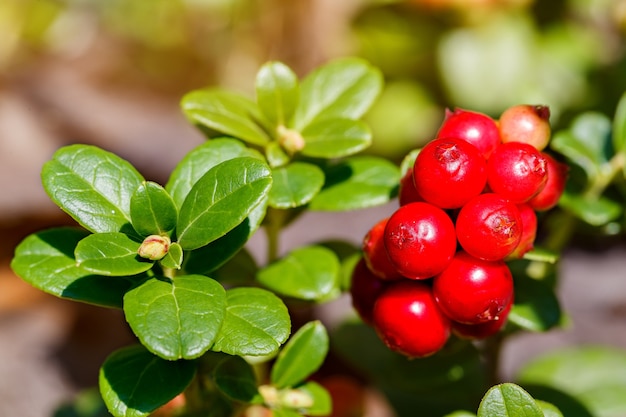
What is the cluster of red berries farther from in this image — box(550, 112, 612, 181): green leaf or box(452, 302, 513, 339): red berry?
box(550, 112, 612, 181): green leaf

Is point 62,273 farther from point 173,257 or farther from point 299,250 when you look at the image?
point 299,250

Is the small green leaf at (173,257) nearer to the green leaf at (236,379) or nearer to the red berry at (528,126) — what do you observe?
the green leaf at (236,379)

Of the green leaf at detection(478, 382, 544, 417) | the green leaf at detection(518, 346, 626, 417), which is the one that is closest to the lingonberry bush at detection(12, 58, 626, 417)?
the green leaf at detection(478, 382, 544, 417)

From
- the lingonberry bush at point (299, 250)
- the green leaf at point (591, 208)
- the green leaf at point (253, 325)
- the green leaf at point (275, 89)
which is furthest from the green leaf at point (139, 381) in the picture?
the green leaf at point (591, 208)

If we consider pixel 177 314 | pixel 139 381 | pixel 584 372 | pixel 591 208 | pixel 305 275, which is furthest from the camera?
pixel 584 372

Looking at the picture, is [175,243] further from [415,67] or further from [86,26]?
[86,26]

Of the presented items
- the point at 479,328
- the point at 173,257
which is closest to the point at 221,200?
the point at 173,257
